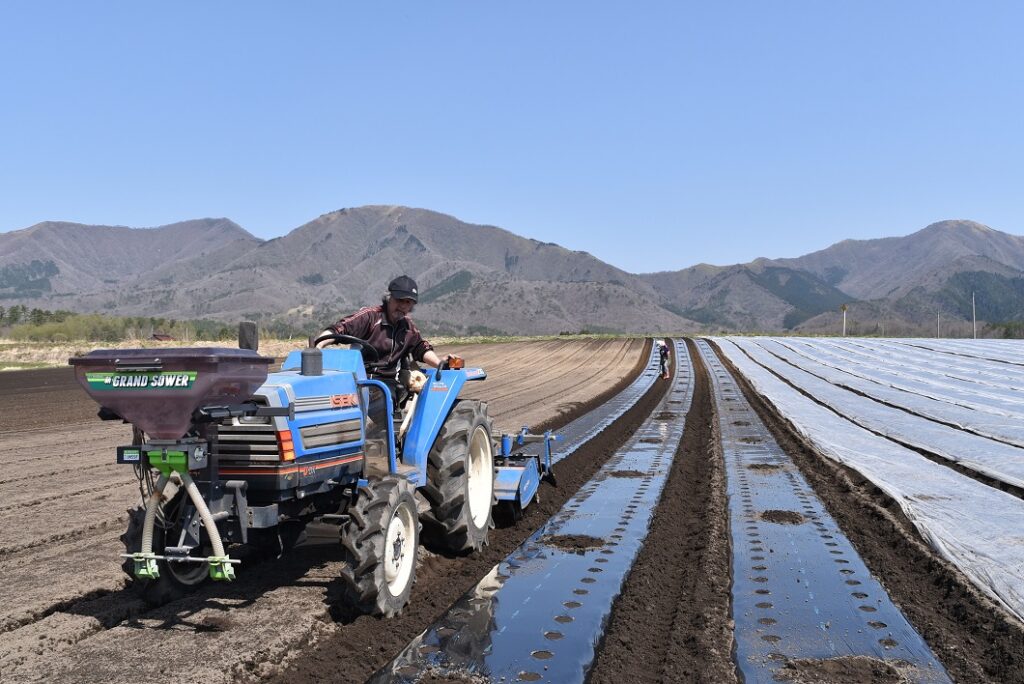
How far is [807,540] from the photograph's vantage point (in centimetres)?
661

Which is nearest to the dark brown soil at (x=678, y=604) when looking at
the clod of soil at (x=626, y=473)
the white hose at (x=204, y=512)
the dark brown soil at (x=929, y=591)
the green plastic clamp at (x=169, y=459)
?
the clod of soil at (x=626, y=473)

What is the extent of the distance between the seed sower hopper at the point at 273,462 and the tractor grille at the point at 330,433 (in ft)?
0.04

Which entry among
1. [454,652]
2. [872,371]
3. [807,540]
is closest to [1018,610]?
[807,540]

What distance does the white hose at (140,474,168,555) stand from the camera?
13.7 ft

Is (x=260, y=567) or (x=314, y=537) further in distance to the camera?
(x=260, y=567)

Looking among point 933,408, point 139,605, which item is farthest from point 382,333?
point 933,408

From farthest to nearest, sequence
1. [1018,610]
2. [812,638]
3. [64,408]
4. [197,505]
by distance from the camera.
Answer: [64,408], [1018,610], [812,638], [197,505]

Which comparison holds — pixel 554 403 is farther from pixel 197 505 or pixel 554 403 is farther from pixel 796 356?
pixel 796 356

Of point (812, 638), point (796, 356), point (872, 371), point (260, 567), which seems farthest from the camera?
point (796, 356)

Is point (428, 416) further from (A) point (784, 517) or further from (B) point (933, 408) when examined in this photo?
(B) point (933, 408)

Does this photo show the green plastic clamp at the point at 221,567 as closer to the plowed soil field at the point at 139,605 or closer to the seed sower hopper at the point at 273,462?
the seed sower hopper at the point at 273,462

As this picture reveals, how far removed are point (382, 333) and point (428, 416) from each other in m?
0.77

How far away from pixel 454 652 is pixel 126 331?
62.2 meters

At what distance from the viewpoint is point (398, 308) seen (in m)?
6.06
